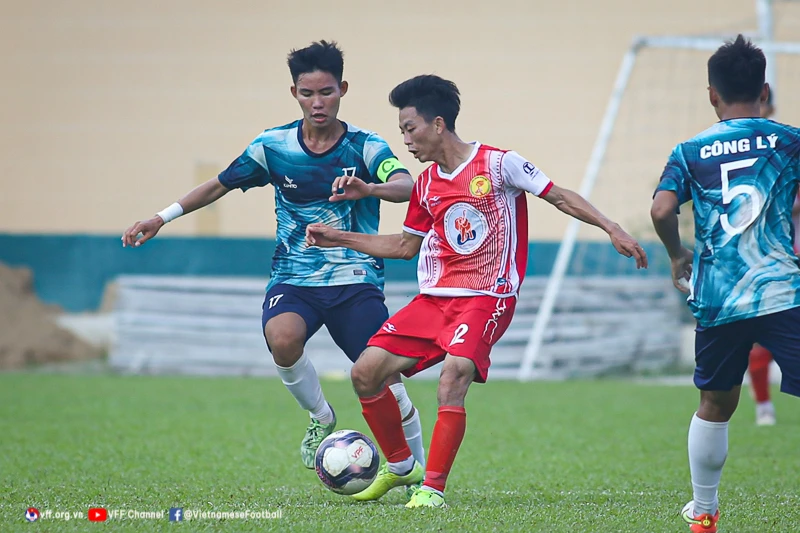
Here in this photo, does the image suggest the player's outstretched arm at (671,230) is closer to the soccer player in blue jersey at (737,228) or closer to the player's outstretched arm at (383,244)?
the soccer player in blue jersey at (737,228)

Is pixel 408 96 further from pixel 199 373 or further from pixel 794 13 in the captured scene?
pixel 794 13

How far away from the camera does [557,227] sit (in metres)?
17.1

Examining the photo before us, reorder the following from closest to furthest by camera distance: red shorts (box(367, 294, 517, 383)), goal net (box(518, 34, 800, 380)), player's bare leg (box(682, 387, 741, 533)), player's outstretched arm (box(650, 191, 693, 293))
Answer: player's outstretched arm (box(650, 191, 693, 293)) < player's bare leg (box(682, 387, 741, 533)) < red shorts (box(367, 294, 517, 383)) < goal net (box(518, 34, 800, 380))

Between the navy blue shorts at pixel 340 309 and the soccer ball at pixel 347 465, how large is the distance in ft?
1.97

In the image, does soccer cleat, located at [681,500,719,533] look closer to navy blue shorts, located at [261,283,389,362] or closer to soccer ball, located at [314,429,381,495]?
soccer ball, located at [314,429,381,495]

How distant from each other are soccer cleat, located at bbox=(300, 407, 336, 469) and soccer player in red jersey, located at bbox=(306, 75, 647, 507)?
0.66 m

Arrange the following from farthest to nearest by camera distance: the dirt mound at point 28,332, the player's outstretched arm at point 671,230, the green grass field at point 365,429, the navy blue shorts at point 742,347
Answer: the dirt mound at point 28,332, the green grass field at point 365,429, the player's outstretched arm at point 671,230, the navy blue shorts at point 742,347

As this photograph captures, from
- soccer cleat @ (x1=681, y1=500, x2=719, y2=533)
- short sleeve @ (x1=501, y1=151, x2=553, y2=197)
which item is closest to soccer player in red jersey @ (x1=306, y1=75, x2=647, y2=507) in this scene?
short sleeve @ (x1=501, y1=151, x2=553, y2=197)

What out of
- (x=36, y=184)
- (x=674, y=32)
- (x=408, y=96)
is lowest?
(x=36, y=184)

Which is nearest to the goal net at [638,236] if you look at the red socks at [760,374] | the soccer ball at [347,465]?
the red socks at [760,374]

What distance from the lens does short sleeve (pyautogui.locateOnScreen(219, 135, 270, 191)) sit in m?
6.00

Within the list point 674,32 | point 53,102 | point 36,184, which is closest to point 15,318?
point 36,184

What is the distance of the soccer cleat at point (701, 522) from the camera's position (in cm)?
444

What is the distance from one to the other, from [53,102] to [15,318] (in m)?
3.62
